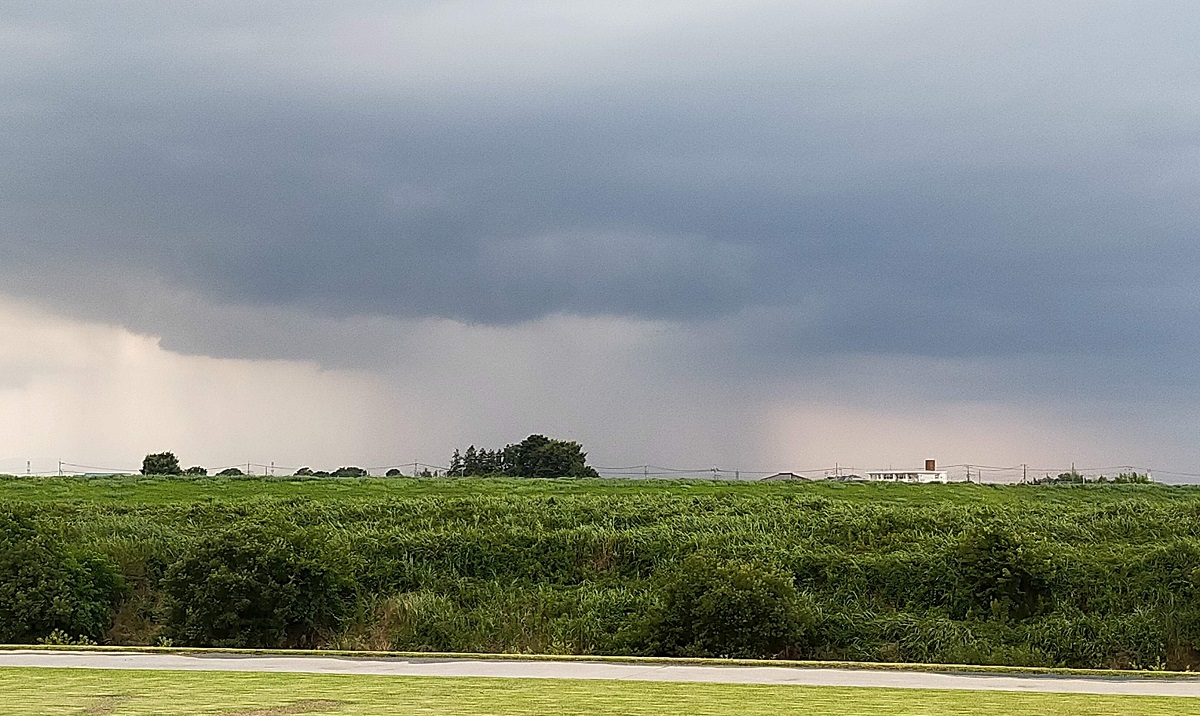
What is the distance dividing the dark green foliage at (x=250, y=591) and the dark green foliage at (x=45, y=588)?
1.66 m

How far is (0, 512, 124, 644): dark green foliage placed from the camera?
73.7ft

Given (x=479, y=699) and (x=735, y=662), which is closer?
(x=479, y=699)

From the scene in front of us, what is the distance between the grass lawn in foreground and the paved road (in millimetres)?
711

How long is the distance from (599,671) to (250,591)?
8550 mm

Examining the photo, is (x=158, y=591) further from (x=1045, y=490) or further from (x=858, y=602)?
(x=1045, y=490)

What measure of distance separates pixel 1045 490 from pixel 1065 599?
1895 cm

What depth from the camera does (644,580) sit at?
25.1 meters

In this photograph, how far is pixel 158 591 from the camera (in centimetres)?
2484

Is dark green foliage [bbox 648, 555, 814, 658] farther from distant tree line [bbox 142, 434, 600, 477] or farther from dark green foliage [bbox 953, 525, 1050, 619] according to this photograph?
distant tree line [bbox 142, 434, 600, 477]

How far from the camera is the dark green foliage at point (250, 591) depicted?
71.9 ft

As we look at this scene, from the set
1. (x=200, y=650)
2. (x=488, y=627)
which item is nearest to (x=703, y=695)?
(x=200, y=650)

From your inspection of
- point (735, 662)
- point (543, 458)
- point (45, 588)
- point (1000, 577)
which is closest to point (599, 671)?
point (735, 662)

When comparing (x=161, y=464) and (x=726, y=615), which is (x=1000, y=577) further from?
(x=161, y=464)

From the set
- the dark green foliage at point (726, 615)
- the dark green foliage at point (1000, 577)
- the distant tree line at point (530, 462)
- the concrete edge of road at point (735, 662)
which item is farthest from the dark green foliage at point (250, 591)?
the distant tree line at point (530, 462)
